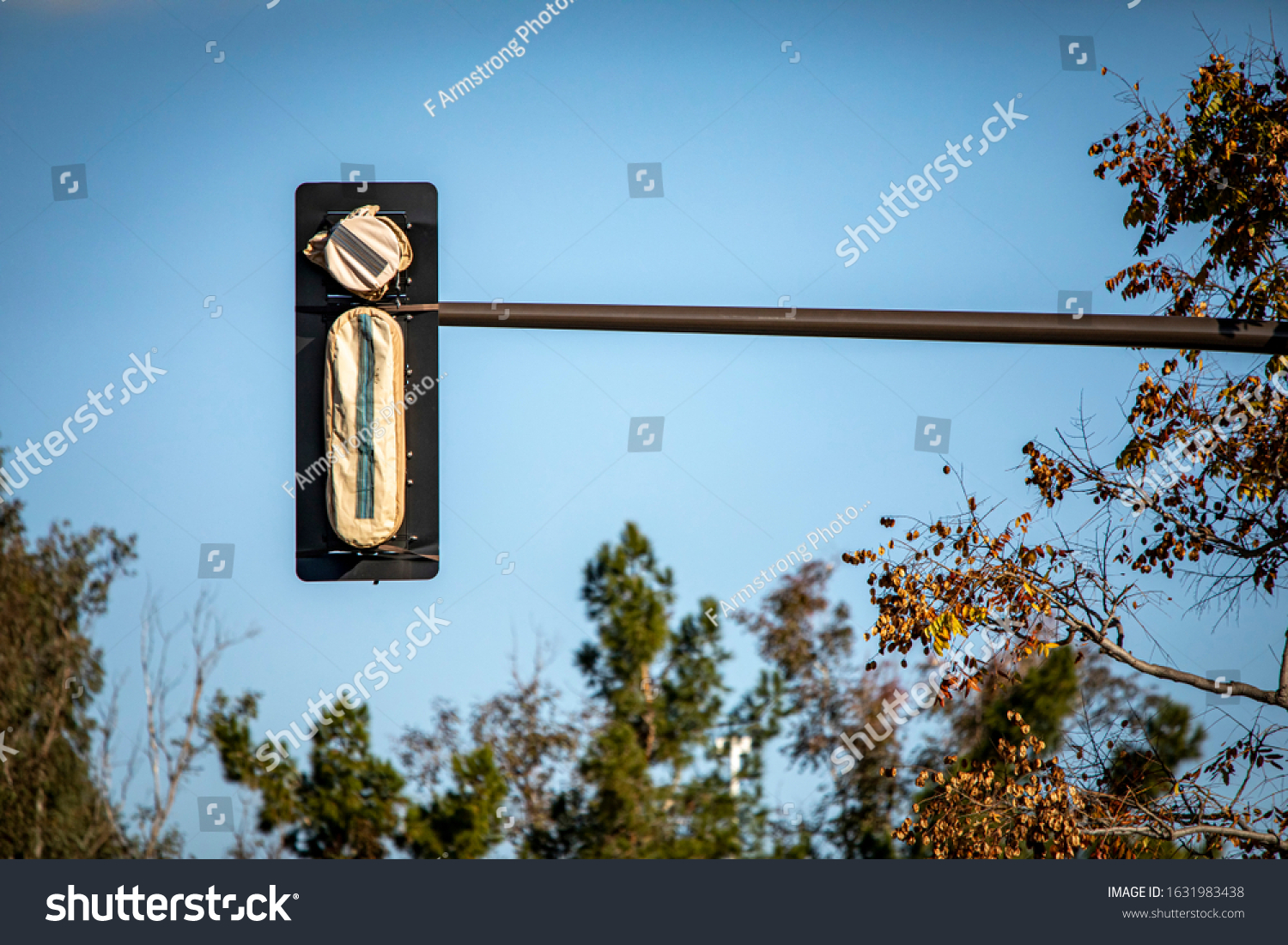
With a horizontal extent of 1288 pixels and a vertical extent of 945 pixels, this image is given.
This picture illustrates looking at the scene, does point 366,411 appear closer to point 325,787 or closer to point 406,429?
point 406,429

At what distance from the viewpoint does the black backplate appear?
3.67 m

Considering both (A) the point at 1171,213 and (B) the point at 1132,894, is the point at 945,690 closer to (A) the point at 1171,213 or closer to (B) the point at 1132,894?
(B) the point at 1132,894

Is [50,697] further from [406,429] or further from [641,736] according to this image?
[406,429]

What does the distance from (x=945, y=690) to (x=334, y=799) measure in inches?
552

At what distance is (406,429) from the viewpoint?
365cm

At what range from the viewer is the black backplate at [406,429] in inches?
145

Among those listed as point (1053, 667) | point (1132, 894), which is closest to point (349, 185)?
point (1132, 894)

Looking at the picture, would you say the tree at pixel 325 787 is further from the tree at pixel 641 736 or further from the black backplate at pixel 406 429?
the black backplate at pixel 406 429

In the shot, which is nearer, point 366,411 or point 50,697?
point 366,411

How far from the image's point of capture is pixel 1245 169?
292 inches

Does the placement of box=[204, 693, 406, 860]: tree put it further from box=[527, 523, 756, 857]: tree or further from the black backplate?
the black backplate

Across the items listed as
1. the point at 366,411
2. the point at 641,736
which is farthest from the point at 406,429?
the point at 641,736

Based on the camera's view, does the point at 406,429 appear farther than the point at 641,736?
No

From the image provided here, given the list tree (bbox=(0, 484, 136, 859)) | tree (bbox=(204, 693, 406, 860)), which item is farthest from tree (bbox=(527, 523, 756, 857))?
tree (bbox=(0, 484, 136, 859))
